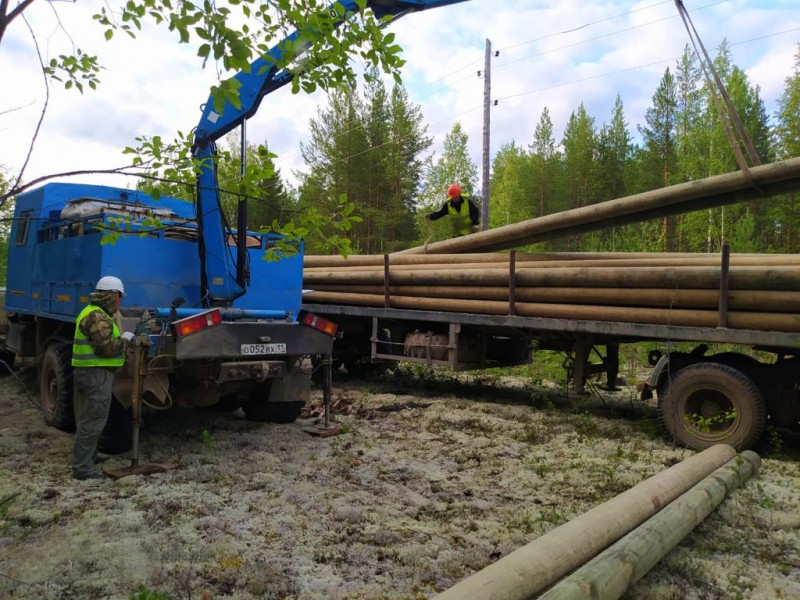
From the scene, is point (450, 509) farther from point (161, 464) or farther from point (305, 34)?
point (305, 34)

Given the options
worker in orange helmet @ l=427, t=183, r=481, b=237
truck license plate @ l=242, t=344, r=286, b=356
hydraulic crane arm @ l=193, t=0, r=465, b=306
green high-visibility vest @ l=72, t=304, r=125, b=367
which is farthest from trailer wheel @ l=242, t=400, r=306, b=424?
worker in orange helmet @ l=427, t=183, r=481, b=237

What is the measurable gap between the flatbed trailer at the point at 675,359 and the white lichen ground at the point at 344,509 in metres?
0.43

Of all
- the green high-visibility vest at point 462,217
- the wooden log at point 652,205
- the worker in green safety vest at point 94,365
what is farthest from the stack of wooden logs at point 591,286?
the worker in green safety vest at point 94,365

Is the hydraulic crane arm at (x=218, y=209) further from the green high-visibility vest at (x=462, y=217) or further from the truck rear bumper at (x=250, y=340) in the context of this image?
the green high-visibility vest at (x=462, y=217)

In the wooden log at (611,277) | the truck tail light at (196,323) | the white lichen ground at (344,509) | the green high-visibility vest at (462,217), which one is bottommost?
the white lichen ground at (344,509)

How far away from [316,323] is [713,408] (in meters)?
4.31

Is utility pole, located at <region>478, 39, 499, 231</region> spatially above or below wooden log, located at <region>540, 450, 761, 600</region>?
above

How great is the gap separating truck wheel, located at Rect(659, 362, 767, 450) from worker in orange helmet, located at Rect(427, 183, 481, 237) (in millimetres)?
4660

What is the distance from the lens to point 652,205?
7.52m

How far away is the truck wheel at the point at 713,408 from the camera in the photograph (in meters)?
6.22

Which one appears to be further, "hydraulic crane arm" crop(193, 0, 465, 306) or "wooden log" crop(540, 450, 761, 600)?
"hydraulic crane arm" crop(193, 0, 465, 306)

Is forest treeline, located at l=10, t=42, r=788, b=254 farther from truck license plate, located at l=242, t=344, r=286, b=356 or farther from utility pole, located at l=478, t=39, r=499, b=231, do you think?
truck license plate, located at l=242, t=344, r=286, b=356

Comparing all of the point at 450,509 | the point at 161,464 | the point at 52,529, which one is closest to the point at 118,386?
the point at 161,464

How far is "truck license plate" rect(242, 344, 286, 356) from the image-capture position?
5.98 m
